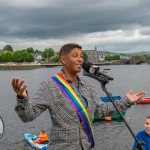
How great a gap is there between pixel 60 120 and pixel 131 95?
3.54ft

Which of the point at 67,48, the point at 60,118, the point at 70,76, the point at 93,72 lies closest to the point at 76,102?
the point at 60,118

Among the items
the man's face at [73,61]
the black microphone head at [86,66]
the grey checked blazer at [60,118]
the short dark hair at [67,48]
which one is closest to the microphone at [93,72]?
the black microphone head at [86,66]

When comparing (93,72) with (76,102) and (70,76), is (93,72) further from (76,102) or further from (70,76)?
(76,102)

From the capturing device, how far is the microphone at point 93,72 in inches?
178

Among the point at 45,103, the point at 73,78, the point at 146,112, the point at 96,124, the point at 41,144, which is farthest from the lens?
the point at 146,112

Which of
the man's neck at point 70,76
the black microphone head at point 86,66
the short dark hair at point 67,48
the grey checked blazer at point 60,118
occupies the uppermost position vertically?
the short dark hair at point 67,48

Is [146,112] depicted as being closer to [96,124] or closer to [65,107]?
[96,124]

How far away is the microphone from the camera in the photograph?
4.52 m

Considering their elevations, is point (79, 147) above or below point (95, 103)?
below

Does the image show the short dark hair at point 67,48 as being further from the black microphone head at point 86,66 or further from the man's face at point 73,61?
the black microphone head at point 86,66

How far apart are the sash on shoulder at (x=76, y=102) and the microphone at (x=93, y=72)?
0.34m

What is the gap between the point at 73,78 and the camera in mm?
4512

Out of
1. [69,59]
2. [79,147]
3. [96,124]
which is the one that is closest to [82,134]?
[79,147]

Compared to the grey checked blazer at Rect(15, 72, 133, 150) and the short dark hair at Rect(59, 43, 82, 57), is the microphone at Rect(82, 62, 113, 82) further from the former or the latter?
the grey checked blazer at Rect(15, 72, 133, 150)
